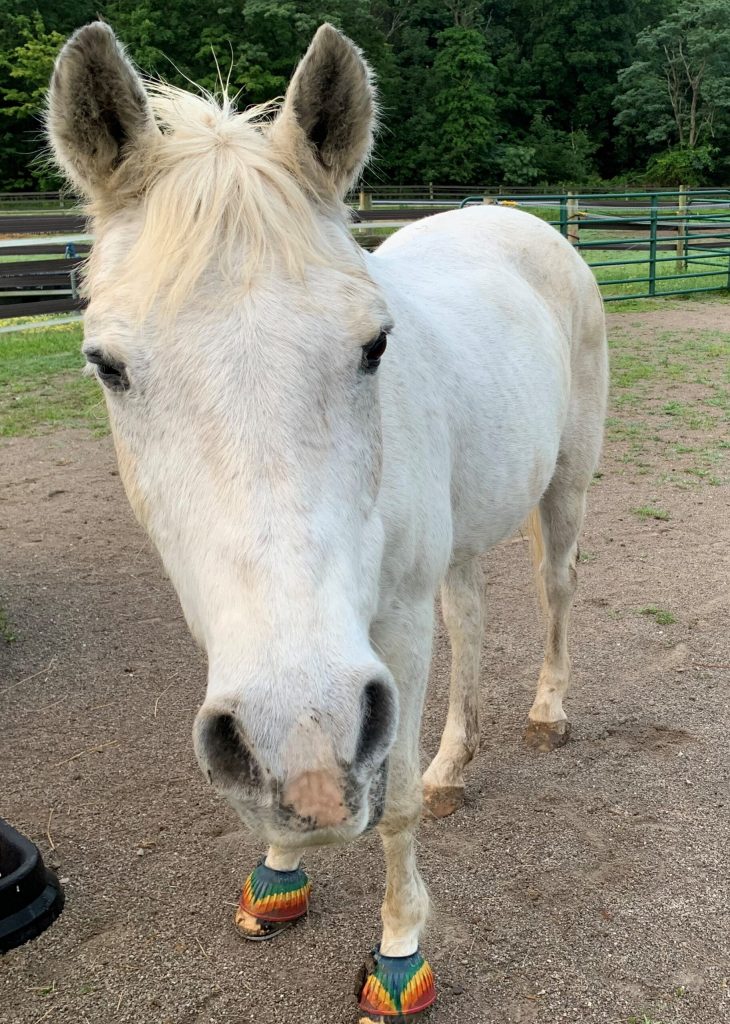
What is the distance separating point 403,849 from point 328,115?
5.76 feet

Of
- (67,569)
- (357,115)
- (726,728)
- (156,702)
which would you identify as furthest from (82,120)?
(67,569)

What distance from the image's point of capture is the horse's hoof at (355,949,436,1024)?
1.97m

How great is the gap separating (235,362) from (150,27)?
39.0 meters

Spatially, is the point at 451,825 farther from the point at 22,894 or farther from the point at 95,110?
the point at 95,110

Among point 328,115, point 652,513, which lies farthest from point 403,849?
point 652,513

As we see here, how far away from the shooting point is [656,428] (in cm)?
714

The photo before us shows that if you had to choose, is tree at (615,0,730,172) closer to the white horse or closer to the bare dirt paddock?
the bare dirt paddock

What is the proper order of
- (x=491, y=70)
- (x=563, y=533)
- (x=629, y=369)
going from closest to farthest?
1. (x=563, y=533)
2. (x=629, y=369)
3. (x=491, y=70)

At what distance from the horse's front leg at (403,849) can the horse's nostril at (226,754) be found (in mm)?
773

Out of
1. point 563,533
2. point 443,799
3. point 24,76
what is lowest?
point 443,799

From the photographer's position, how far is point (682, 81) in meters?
48.1

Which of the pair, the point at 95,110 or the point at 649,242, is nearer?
the point at 95,110

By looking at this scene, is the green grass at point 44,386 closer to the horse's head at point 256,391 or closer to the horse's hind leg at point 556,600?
the horse's hind leg at point 556,600

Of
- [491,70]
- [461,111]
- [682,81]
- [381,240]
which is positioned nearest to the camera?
[381,240]
